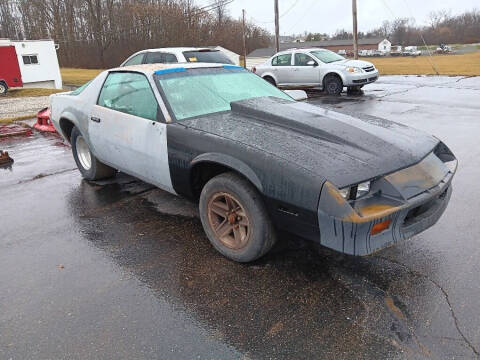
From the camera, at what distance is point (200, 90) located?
396cm

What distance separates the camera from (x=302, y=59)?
14.0 m

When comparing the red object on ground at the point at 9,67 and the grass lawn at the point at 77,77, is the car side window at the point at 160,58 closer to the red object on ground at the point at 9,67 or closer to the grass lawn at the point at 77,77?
the red object on ground at the point at 9,67

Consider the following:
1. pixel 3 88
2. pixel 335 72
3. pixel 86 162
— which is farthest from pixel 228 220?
pixel 3 88

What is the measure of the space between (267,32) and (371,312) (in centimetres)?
8006

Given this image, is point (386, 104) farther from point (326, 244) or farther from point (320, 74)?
point (326, 244)

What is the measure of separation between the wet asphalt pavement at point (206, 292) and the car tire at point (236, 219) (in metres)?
0.14

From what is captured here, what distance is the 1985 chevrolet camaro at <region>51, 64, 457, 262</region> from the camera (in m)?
2.57

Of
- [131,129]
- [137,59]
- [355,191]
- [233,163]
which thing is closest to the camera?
[355,191]

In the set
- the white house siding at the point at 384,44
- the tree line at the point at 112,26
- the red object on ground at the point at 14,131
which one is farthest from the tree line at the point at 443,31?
the red object on ground at the point at 14,131

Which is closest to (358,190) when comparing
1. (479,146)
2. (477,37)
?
(479,146)

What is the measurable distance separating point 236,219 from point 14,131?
7857 mm

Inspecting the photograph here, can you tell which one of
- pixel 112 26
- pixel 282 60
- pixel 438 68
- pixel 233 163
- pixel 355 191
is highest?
pixel 112 26

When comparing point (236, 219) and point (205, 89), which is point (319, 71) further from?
point (236, 219)

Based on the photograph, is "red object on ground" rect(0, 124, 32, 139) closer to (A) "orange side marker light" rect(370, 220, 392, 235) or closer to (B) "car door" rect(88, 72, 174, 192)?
(B) "car door" rect(88, 72, 174, 192)
